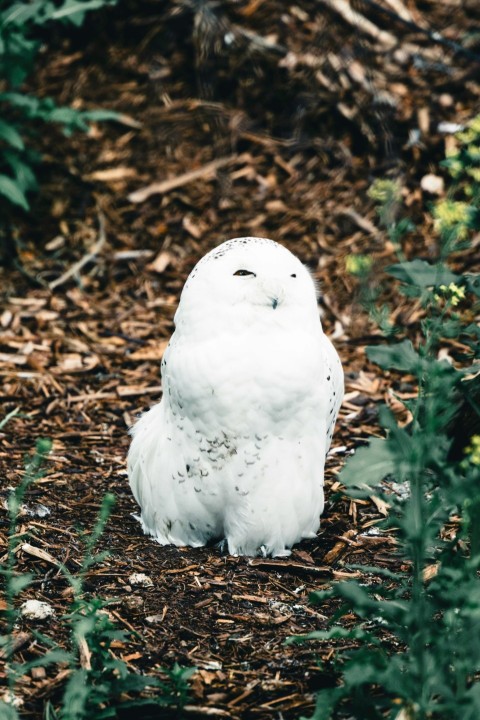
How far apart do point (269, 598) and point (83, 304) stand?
303cm

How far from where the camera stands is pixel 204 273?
3.39m

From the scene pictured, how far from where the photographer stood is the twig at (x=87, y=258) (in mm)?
6098

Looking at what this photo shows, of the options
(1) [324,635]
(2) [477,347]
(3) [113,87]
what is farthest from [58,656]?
(3) [113,87]

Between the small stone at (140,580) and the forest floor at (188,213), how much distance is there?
0.07 ft

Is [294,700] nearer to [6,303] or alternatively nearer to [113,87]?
[6,303]

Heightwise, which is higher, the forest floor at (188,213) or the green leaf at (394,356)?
the green leaf at (394,356)

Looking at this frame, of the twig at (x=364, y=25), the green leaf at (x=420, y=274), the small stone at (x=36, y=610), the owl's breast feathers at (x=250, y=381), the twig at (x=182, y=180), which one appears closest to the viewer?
the green leaf at (x=420, y=274)

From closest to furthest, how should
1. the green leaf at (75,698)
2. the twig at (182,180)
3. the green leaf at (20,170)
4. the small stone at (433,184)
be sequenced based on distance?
the green leaf at (75,698)
the green leaf at (20,170)
the small stone at (433,184)
the twig at (182,180)

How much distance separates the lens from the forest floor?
148 inches

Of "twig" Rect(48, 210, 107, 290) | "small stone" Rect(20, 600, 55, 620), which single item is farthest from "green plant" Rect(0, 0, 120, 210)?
"small stone" Rect(20, 600, 55, 620)

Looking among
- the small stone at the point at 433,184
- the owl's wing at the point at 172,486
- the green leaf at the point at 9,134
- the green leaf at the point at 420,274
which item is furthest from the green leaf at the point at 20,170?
the green leaf at the point at 420,274

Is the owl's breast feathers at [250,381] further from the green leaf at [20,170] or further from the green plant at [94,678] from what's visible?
the green leaf at [20,170]

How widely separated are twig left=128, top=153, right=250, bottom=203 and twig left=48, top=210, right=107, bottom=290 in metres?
0.31

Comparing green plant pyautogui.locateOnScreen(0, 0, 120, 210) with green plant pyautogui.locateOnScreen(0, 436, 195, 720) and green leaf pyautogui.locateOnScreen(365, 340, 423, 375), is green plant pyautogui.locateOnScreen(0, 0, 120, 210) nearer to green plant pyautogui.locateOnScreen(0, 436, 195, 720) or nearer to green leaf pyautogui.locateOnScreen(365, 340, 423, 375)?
green plant pyautogui.locateOnScreen(0, 436, 195, 720)
